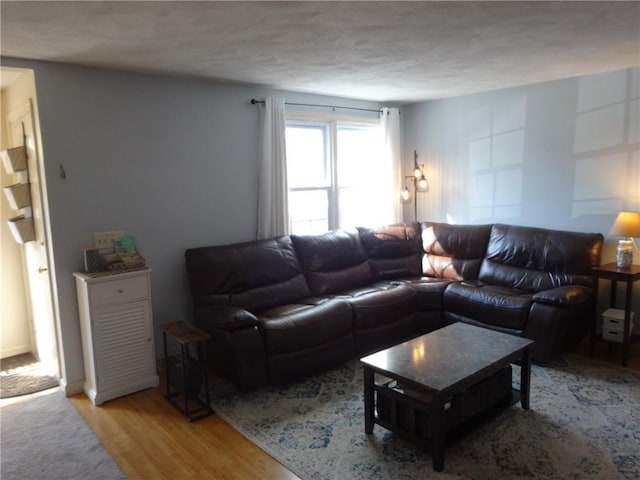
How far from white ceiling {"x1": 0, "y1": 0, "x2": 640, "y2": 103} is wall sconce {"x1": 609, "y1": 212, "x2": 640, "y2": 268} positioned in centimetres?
122

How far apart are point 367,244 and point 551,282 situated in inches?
68.8

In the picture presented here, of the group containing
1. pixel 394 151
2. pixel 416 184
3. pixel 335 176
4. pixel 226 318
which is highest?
pixel 394 151

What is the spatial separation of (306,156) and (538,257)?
8.09ft

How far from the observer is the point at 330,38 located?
2.67m

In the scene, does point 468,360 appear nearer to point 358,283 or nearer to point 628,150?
point 358,283

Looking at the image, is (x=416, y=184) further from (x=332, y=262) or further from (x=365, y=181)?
(x=332, y=262)

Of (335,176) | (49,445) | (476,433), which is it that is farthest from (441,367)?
(335,176)

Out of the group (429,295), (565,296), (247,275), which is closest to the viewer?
(565,296)

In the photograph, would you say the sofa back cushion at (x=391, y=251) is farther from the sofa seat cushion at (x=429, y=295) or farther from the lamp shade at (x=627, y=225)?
the lamp shade at (x=627, y=225)

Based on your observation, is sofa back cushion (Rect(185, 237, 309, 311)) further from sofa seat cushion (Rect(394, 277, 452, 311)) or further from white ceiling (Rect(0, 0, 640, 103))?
white ceiling (Rect(0, 0, 640, 103))

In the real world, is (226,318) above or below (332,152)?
below

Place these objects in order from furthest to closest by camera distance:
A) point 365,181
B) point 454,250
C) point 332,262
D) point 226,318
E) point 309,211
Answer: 1. point 365,181
2. point 309,211
3. point 454,250
4. point 332,262
5. point 226,318

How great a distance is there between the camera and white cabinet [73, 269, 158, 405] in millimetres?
3117

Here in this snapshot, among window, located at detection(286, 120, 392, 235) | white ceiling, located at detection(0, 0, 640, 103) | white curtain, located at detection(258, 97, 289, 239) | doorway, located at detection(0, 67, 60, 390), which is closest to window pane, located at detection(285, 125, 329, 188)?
window, located at detection(286, 120, 392, 235)
